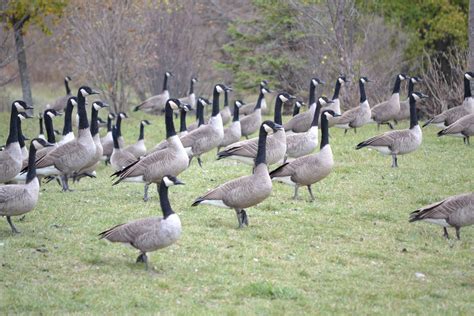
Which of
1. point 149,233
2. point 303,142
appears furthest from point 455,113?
point 149,233

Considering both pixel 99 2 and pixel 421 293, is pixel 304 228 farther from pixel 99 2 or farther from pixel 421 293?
pixel 99 2

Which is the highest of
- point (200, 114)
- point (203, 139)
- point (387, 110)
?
point (203, 139)

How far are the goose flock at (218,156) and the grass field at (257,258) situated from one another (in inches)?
15.6

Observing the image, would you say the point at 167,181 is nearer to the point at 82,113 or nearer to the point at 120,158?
the point at 82,113

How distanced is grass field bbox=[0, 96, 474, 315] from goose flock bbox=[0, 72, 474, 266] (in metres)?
0.40

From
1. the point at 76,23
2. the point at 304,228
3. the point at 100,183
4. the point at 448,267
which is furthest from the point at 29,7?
the point at 448,267

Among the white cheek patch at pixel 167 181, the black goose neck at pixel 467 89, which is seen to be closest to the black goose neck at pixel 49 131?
the white cheek patch at pixel 167 181

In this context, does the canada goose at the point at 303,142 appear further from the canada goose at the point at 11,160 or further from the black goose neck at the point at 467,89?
the black goose neck at the point at 467,89

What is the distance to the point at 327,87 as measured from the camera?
91.3ft

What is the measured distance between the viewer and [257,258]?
32.0 feet

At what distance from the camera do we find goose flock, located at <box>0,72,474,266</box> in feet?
34.0

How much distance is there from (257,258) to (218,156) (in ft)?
17.4

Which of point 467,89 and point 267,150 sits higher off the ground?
point 267,150

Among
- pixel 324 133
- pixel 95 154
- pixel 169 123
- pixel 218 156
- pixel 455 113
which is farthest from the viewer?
pixel 455 113
